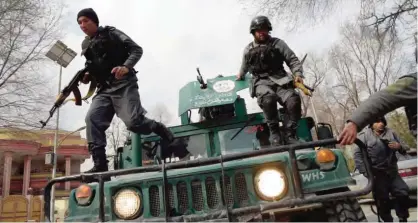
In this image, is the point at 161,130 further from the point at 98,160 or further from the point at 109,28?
the point at 109,28

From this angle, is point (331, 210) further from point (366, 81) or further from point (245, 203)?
point (366, 81)

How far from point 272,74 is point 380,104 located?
2.01 meters

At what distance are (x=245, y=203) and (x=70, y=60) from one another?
12687 millimetres

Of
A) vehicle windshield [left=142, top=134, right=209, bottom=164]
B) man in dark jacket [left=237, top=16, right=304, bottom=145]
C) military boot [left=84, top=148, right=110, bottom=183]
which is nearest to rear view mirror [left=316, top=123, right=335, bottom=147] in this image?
man in dark jacket [left=237, top=16, right=304, bottom=145]

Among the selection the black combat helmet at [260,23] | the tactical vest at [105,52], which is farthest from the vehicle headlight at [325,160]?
the tactical vest at [105,52]

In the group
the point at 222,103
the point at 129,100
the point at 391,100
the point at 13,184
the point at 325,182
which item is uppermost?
the point at 13,184

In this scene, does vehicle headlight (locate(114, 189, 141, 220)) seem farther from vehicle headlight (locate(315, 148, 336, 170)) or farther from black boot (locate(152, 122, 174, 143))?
vehicle headlight (locate(315, 148, 336, 170))

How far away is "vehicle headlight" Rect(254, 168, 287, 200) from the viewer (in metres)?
2.35

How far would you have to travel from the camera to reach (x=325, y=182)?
2482 millimetres

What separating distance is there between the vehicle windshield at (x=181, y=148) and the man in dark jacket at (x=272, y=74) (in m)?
1.03

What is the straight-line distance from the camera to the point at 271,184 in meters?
2.36

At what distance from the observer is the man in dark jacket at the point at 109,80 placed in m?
3.39

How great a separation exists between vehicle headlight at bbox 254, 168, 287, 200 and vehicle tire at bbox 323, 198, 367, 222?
0.34 meters

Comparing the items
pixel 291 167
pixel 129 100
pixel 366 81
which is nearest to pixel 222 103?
pixel 129 100
